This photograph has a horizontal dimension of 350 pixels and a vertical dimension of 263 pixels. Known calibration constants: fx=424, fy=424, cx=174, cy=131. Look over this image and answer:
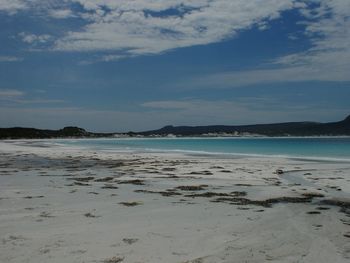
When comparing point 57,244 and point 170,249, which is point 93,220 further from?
point 170,249

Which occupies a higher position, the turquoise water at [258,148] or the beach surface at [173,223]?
the beach surface at [173,223]

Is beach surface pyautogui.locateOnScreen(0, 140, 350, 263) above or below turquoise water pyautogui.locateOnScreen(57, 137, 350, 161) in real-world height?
above

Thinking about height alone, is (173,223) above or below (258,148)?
above

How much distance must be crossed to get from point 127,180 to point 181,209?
7043 millimetres

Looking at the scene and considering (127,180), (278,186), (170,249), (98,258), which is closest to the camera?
(98,258)

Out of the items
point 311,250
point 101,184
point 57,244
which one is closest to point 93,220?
point 57,244

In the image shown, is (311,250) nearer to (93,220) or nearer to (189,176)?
(93,220)

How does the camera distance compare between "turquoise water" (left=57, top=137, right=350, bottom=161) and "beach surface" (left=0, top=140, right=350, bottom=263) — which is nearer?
"beach surface" (left=0, top=140, right=350, bottom=263)

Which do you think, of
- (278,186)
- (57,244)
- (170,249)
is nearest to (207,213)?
(170,249)

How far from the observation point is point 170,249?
6.84 meters

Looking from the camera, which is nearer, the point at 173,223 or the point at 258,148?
the point at 173,223

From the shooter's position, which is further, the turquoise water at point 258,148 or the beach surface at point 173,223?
the turquoise water at point 258,148

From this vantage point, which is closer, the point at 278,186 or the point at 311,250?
the point at 311,250

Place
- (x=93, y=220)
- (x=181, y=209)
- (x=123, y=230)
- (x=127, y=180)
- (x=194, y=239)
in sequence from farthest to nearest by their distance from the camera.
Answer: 1. (x=127, y=180)
2. (x=181, y=209)
3. (x=93, y=220)
4. (x=123, y=230)
5. (x=194, y=239)
